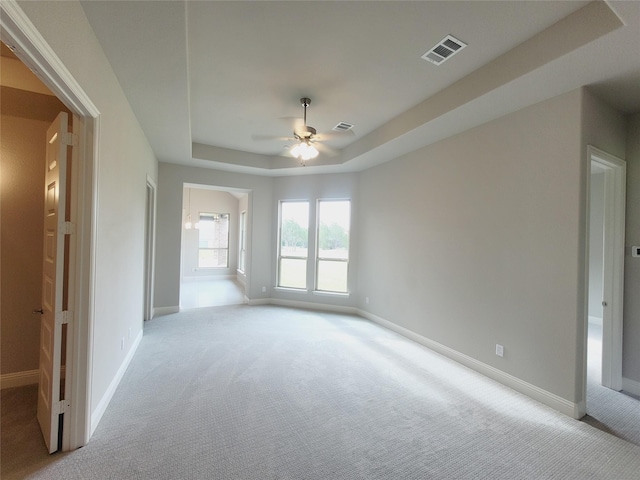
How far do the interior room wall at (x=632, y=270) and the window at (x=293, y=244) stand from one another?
4.67 meters

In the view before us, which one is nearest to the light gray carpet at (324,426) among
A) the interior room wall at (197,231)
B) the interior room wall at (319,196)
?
the interior room wall at (319,196)

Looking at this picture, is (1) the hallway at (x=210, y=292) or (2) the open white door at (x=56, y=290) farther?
(1) the hallway at (x=210, y=292)

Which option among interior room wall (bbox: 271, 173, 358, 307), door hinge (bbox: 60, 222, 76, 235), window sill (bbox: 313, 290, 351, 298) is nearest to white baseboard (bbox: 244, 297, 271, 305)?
interior room wall (bbox: 271, 173, 358, 307)

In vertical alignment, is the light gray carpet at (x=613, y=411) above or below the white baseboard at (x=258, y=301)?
below

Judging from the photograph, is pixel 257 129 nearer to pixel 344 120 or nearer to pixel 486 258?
pixel 344 120

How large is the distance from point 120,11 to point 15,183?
2.05 meters

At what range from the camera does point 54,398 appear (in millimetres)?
1908

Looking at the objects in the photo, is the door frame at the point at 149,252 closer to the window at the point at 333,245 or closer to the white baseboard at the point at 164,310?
the white baseboard at the point at 164,310

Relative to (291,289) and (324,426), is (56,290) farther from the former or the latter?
(291,289)

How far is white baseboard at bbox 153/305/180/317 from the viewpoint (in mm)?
5188

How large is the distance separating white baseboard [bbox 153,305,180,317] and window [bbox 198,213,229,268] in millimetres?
4639

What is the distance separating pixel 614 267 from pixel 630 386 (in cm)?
119

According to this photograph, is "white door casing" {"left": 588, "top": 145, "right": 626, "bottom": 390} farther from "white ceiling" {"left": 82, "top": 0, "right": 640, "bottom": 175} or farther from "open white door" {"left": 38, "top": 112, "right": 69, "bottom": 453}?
"open white door" {"left": 38, "top": 112, "right": 69, "bottom": 453}

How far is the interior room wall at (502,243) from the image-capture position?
251 cm
